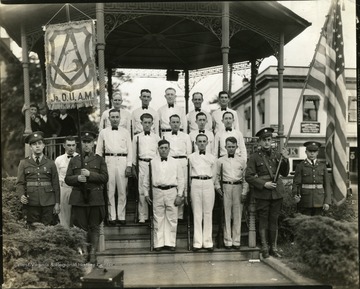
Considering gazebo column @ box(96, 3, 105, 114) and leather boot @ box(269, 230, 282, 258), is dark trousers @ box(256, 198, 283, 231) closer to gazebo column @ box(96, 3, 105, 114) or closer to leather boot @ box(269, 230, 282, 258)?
leather boot @ box(269, 230, 282, 258)

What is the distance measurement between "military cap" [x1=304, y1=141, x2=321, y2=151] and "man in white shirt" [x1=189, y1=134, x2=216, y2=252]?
1.25 meters

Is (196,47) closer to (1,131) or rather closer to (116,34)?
(116,34)

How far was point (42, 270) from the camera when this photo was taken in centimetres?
471

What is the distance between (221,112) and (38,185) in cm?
288

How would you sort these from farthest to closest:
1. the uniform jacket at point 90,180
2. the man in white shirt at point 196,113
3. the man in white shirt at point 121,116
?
the man in white shirt at point 196,113 < the man in white shirt at point 121,116 < the uniform jacket at point 90,180

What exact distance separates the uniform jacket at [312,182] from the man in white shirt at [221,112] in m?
1.20

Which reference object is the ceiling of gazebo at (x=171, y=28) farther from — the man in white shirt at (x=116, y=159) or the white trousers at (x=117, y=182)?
the white trousers at (x=117, y=182)

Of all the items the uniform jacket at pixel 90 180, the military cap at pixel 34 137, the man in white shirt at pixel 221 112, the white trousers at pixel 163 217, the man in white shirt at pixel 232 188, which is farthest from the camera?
the man in white shirt at pixel 221 112

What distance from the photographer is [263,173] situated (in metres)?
5.41

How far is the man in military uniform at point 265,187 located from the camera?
538 centimetres

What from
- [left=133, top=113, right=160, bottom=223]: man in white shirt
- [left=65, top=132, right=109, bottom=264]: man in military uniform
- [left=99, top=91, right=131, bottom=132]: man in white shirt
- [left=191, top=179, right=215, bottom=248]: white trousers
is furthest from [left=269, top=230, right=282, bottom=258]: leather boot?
[left=99, top=91, right=131, bottom=132]: man in white shirt

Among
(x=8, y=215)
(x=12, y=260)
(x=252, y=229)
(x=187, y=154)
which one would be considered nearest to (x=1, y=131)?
(x=8, y=215)

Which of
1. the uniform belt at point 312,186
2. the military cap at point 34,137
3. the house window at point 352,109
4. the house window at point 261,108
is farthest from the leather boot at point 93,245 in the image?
the house window at point 261,108

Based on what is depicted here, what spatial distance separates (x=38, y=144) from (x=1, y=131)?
0.47 metres
